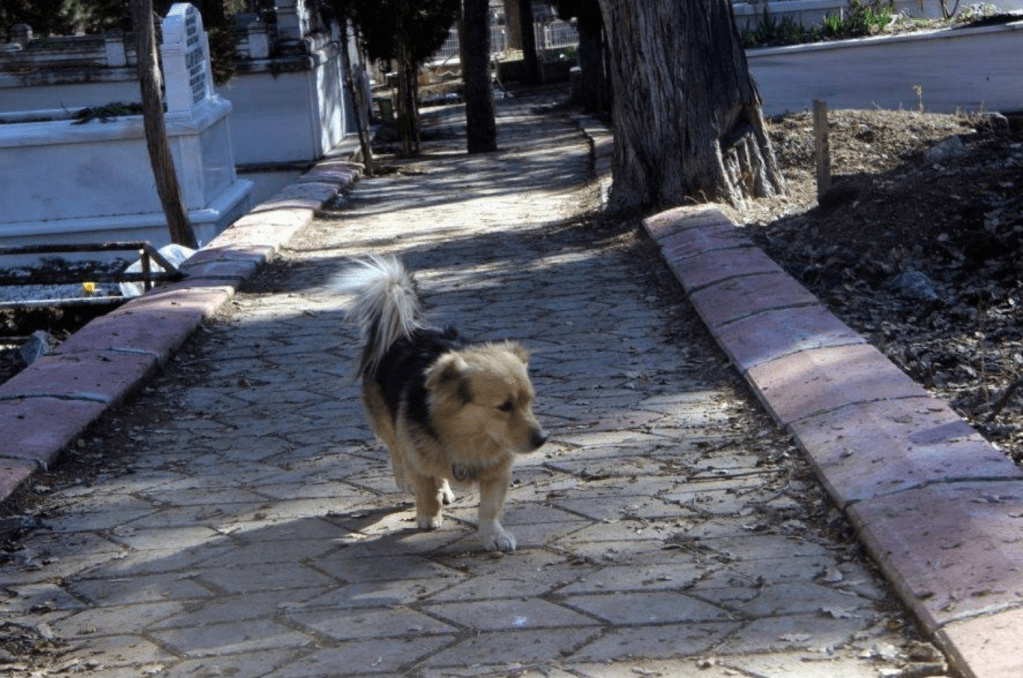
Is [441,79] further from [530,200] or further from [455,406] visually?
[455,406]

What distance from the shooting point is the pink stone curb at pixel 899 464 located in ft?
12.3

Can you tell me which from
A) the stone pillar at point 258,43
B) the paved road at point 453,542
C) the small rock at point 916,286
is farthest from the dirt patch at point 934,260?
the stone pillar at point 258,43

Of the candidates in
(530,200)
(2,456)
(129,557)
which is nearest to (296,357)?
(2,456)

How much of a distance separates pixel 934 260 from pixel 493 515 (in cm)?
453

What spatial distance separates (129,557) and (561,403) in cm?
238

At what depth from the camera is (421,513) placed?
16.4ft

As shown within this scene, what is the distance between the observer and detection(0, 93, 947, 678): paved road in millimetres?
3914

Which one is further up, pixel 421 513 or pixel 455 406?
pixel 455 406

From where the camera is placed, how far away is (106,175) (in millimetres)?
15422

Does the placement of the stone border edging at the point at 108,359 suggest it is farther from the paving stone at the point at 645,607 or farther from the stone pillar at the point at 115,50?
the stone pillar at the point at 115,50

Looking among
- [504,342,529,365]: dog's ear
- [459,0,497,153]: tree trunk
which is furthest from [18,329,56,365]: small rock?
[459,0,497,153]: tree trunk

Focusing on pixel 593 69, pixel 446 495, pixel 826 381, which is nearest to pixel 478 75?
pixel 593 69

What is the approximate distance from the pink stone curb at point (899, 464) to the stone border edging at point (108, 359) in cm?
307

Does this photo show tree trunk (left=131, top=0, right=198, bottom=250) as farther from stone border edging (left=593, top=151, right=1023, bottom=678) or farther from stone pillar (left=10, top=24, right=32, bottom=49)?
stone pillar (left=10, top=24, right=32, bottom=49)
